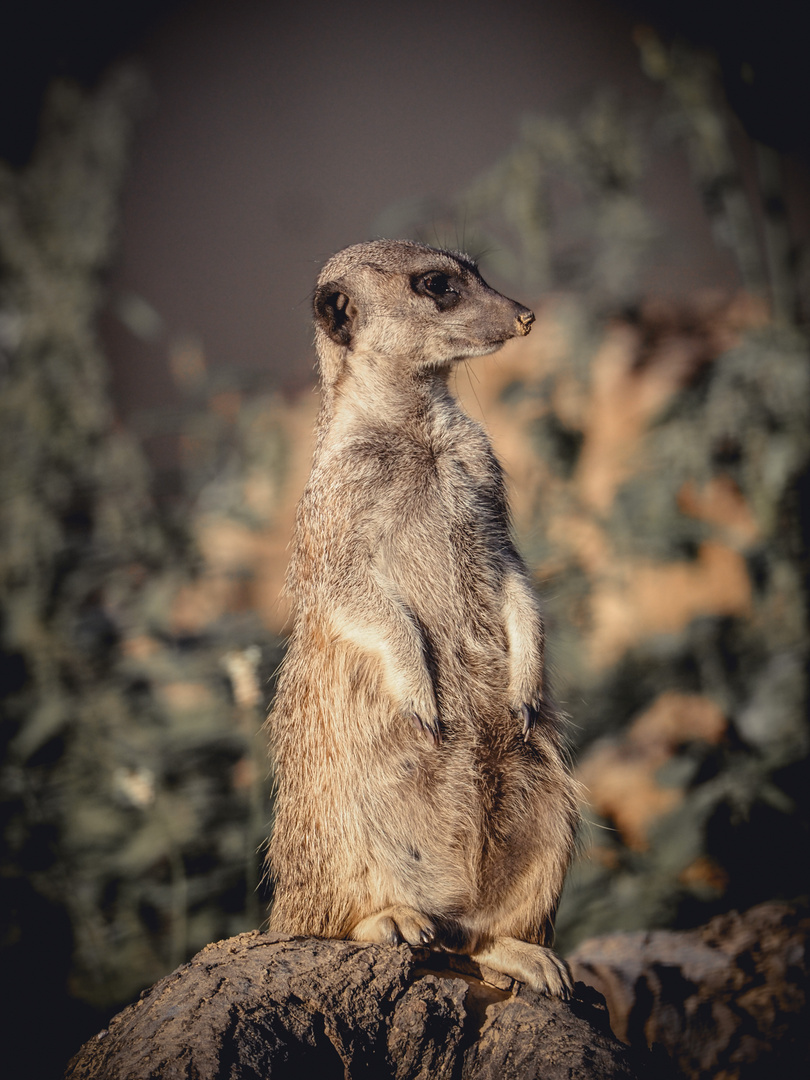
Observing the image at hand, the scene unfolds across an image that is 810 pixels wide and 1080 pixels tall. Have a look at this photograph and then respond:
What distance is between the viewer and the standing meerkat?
6.02 ft

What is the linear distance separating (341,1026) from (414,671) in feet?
2.17

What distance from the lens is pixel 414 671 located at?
1.85 meters

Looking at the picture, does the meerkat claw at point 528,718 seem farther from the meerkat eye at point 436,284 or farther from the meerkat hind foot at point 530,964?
the meerkat eye at point 436,284

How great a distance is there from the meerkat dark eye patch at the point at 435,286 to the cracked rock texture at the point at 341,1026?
55.5 inches

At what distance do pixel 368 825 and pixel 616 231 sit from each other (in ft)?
8.62

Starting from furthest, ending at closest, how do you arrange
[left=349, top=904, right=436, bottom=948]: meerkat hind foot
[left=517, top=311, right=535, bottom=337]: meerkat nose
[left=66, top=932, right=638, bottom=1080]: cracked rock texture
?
[left=517, top=311, right=535, bottom=337]: meerkat nose < [left=349, top=904, right=436, bottom=948]: meerkat hind foot < [left=66, top=932, right=638, bottom=1080]: cracked rock texture

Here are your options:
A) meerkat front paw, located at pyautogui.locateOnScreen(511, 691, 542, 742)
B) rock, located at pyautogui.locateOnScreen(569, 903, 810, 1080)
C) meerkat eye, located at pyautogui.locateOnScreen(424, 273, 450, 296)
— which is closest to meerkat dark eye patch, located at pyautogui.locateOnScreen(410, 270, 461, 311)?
meerkat eye, located at pyautogui.locateOnScreen(424, 273, 450, 296)

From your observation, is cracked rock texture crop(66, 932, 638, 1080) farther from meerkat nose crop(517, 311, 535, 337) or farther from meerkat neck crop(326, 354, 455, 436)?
meerkat nose crop(517, 311, 535, 337)

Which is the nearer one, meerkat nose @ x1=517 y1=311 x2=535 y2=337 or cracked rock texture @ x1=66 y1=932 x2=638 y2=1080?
cracked rock texture @ x1=66 y1=932 x2=638 y2=1080

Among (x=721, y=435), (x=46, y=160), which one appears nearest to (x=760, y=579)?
(x=721, y=435)

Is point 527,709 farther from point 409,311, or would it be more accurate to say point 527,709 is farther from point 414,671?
point 409,311

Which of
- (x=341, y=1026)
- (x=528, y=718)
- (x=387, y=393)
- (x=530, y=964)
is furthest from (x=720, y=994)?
(x=387, y=393)

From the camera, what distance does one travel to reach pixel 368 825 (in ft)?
5.94

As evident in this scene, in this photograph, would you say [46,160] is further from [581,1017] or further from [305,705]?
[581,1017]
